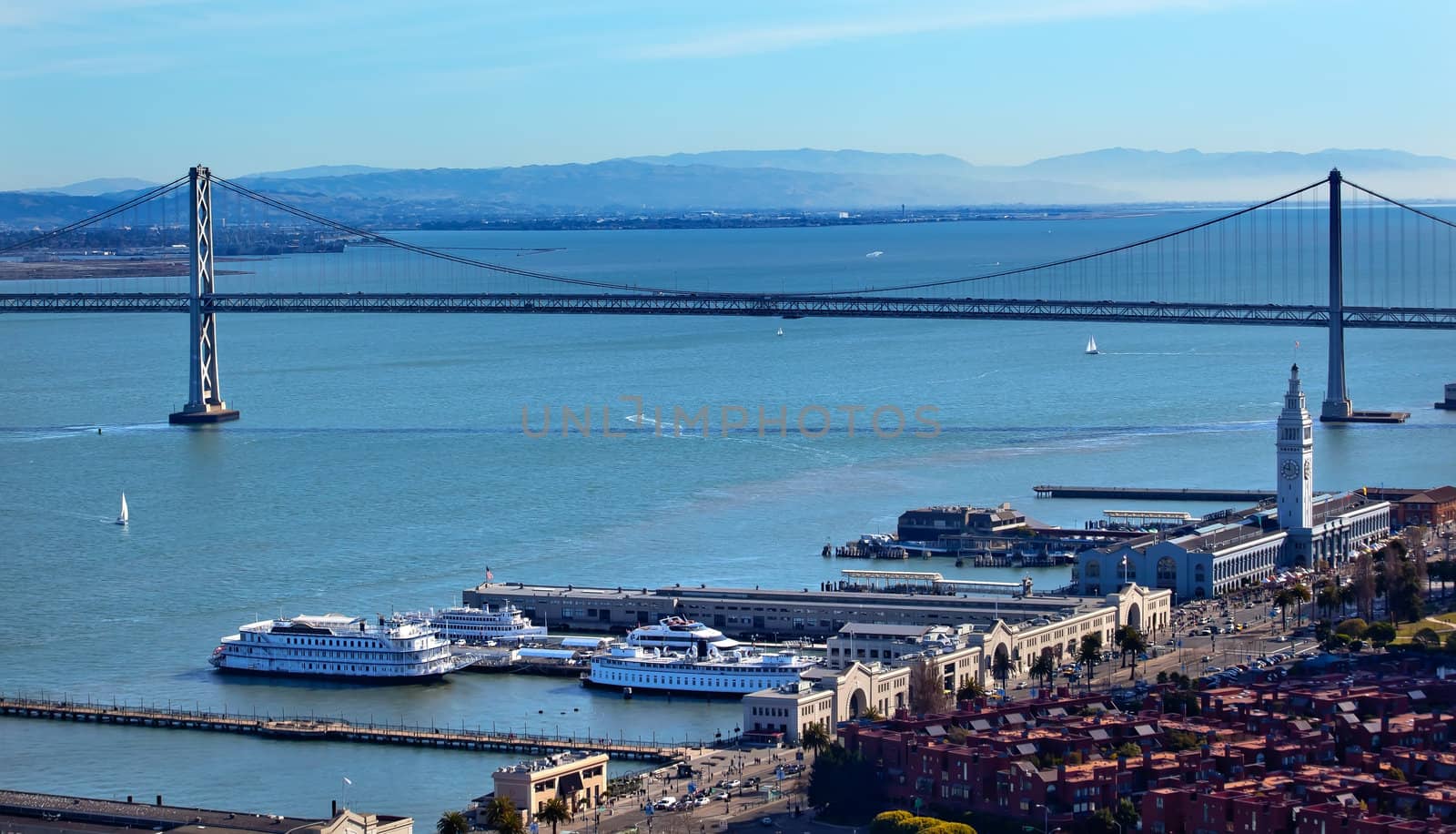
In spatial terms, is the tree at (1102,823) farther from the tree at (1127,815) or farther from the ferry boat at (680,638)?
the ferry boat at (680,638)

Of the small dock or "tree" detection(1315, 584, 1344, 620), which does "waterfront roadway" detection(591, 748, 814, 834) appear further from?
the small dock

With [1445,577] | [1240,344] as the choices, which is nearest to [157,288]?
[1240,344]

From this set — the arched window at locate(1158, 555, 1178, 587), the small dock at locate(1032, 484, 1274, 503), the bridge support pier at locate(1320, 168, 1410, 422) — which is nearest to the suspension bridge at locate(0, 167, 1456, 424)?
the bridge support pier at locate(1320, 168, 1410, 422)

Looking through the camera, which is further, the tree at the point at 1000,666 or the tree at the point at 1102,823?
the tree at the point at 1000,666

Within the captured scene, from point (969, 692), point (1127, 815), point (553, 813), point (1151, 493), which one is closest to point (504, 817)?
point (553, 813)

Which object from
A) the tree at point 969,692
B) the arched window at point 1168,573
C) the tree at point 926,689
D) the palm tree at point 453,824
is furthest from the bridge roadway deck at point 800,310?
the palm tree at point 453,824

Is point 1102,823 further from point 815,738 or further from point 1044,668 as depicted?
point 1044,668
